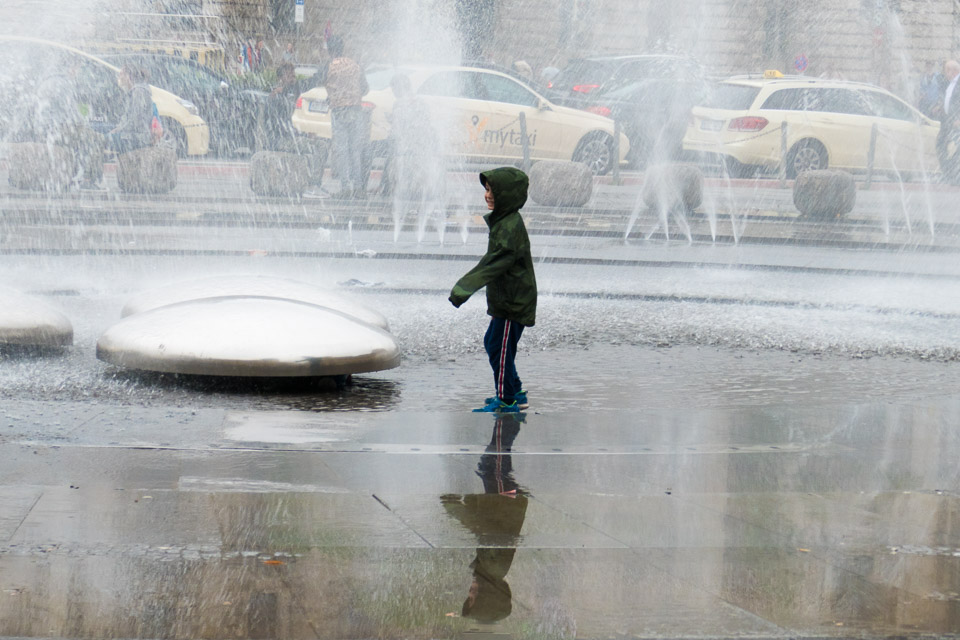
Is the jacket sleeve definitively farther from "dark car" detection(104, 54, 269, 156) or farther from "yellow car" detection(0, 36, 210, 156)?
"dark car" detection(104, 54, 269, 156)

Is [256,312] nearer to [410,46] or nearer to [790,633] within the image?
[790,633]

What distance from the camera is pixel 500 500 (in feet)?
17.1

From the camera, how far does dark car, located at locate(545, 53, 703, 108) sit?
24.6 meters

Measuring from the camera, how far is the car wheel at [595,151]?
2209cm

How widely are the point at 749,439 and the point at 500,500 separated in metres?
1.73

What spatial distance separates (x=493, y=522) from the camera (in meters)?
4.89

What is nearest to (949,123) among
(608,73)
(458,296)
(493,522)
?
(608,73)

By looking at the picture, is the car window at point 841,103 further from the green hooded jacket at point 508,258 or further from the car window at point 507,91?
the green hooded jacket at point 508,258

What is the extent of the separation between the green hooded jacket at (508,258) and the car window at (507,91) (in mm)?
14818

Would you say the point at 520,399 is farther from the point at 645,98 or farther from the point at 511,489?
the point at 645,98

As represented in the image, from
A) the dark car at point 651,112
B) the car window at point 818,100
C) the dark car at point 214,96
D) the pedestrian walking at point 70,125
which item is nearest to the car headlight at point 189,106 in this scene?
the dark car at point 214,96

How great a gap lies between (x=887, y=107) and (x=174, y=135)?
12.0 metres

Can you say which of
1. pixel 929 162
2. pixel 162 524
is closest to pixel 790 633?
pixel 162 524

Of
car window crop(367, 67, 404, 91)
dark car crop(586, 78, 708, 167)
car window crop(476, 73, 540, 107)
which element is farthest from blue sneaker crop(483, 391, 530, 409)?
dark car crop(586, 78, 708, 167)
